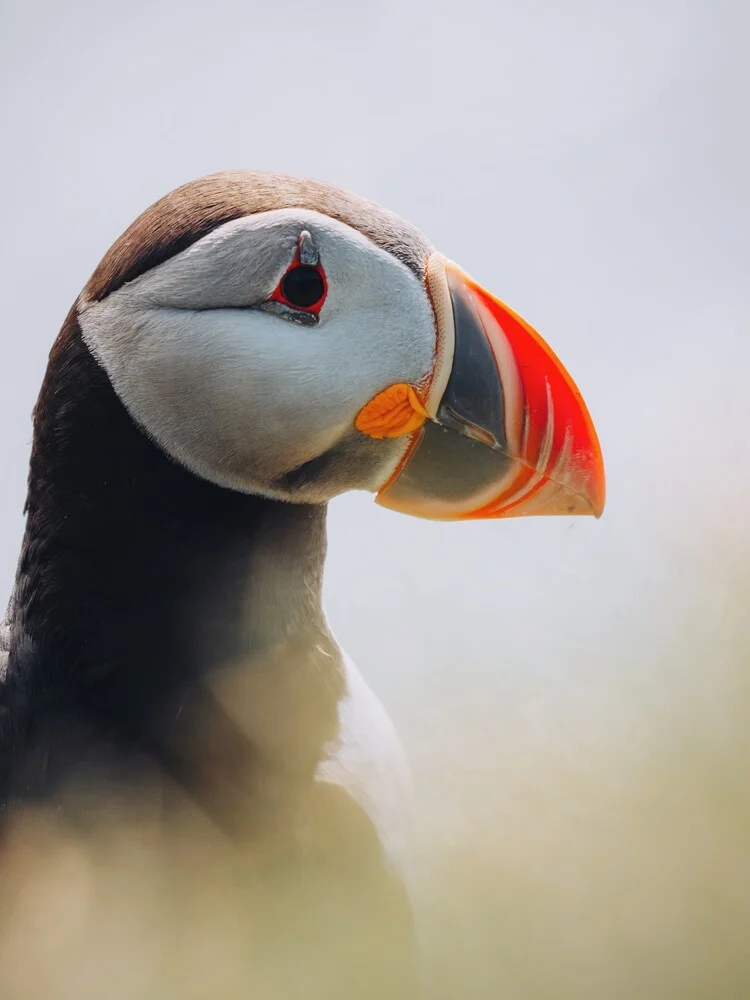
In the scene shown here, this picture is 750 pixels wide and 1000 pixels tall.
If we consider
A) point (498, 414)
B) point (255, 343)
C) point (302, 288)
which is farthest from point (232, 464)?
point (498, 414)

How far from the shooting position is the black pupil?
87.7 inches

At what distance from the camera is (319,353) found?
225 centimetres

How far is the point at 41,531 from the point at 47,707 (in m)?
0.43

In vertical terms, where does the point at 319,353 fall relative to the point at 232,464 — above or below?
above

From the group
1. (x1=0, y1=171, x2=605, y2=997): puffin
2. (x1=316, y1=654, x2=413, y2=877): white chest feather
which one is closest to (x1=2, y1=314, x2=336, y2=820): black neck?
(x1=0, y1=171, x2=605, y2=997): puffin

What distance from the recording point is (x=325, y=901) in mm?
1325

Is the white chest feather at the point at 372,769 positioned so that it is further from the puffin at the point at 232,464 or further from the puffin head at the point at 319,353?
the puffin head at the point at 319,353

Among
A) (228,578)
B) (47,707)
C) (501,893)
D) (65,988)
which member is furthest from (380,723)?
(501,893)

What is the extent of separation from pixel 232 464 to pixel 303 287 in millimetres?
453

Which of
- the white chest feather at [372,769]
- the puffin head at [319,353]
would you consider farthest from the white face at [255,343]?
the white chest feather at [372,769]

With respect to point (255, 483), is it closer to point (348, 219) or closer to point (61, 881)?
point (348, 219)

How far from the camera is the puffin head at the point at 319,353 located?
2.24 m

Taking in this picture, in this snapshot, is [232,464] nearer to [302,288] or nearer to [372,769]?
[302,288]

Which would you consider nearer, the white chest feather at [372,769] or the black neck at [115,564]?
the black neck at [115,564]
